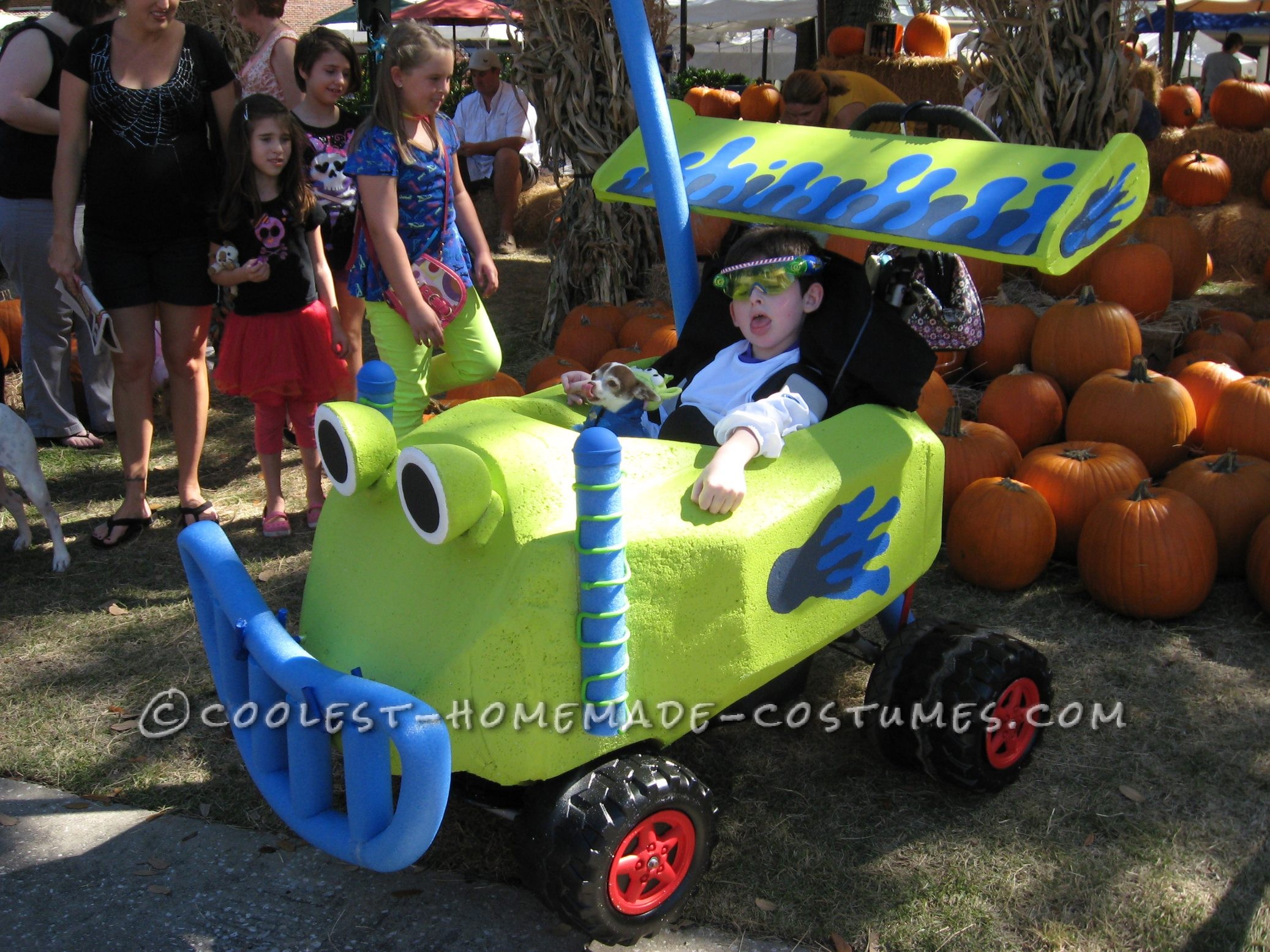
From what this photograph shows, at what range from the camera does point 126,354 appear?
444 centimetres

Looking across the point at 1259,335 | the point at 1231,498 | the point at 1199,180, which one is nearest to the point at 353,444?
the point at 1231,498

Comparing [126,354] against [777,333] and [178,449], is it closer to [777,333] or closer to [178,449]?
[178,449]

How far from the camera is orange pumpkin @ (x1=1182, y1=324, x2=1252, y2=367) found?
5.26m

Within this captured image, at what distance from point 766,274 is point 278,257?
2.48m

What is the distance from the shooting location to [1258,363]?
510 centimetres

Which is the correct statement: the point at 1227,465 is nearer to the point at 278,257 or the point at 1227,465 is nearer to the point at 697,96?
the point at 278,257

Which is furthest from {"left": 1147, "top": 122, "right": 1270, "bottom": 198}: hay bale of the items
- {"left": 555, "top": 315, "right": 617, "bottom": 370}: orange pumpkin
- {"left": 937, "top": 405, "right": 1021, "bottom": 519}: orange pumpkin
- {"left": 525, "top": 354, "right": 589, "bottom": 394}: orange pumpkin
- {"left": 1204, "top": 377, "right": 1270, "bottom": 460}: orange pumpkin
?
{"left": 525, "top": 354, "right": 589, "bottom": 394}: orange pumpkin

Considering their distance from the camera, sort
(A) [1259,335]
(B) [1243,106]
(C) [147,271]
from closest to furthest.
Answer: (C) [147,271] → (A) [1259,335] → (B) [1243,106]

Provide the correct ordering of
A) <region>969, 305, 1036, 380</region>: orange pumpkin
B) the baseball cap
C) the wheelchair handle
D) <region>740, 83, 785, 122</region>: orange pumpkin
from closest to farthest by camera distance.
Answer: the wheelchair handle, <region>969, 305, 1036, 380</region>: orange pumpkin, the baseball cap, <region>740, 83, 785, 122</region>: orange pumpkin

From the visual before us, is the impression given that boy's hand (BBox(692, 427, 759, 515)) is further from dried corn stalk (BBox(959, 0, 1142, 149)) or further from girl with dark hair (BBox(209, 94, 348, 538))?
dried corn stalk (BBox(959, 0, 1142, 149))

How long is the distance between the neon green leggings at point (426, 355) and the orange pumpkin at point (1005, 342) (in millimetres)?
2568

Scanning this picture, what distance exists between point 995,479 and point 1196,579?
0.77m

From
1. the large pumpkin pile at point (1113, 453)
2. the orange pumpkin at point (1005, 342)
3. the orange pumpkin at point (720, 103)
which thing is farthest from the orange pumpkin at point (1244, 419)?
the orange pumpkin at point (720, 103)

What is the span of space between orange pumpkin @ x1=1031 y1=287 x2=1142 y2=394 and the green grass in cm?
133
